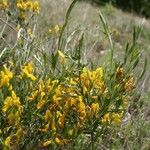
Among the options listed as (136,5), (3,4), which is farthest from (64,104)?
(136,5)

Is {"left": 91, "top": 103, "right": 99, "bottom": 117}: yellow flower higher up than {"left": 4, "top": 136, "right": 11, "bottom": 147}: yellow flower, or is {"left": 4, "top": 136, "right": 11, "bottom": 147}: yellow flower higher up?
{"left": 91, "top": 103, "right": 99, "bottom": 117}: yellow flower

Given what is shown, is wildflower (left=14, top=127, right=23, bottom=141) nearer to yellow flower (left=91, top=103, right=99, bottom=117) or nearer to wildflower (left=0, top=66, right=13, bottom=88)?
wildflower (left=0, top=66, right=13, bottom=88)

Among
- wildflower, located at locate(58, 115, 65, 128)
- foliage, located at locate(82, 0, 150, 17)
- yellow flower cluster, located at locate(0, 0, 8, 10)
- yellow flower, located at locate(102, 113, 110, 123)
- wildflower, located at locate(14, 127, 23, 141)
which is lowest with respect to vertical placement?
foliage, located at locate(82, 0, 150, 17)

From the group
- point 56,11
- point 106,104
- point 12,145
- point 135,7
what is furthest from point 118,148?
point 135,7

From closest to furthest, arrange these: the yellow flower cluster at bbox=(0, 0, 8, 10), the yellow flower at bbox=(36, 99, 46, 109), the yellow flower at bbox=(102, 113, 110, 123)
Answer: the yellow flower at bbox=(36, 99, 46, 109) → the yellow flower at bbox=(102, 113, 110, 123) → the yellow flower cluster at bbox=(0, 0, 8, 10)

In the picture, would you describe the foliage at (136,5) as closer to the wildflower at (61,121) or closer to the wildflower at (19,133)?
the wildflower at (61,121)

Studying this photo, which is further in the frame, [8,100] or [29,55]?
[29,55]

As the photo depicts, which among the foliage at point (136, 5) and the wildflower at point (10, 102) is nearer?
the wildflower at point (10, 102)

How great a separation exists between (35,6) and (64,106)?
1.30m

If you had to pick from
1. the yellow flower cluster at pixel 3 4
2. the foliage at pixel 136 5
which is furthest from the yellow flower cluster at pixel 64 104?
the foliage at pixel 136 5

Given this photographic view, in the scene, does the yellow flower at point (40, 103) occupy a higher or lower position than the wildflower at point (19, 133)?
higher

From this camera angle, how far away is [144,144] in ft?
9.60

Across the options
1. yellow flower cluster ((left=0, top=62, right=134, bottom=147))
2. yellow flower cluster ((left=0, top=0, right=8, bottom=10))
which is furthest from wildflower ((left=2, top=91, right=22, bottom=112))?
yellow flower cluster ((left=0, top=0, right=8, bottom=10))

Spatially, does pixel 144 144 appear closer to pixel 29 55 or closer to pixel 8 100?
pixel 29 55
